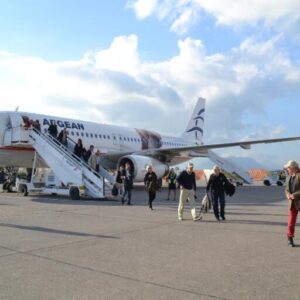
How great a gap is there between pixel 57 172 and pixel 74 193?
153cm

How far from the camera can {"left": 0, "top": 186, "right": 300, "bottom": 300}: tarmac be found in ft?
17.0

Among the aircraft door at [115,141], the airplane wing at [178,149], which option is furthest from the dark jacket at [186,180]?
the aircraft door at [115,141]

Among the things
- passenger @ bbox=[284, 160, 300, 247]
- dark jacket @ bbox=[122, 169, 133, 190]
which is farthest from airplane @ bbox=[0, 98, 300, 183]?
passenger @ bbox=[284, 160, 300, 247]

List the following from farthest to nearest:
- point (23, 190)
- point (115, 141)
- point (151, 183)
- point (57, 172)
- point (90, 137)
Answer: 1. point (115, 141)
2. point (90, 137)
3. point (23, 190)
4. point (57, 172)
5. point (151, 183)

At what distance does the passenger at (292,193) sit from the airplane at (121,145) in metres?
15.0

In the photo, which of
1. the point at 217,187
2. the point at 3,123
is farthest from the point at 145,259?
the point at 3,123

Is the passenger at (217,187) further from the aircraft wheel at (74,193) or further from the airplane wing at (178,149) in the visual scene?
the airplane wing at (178,149)

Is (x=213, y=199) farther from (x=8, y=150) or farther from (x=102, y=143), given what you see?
(x=102, y=143)

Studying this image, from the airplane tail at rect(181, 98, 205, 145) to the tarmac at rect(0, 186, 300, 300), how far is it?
96.3ft

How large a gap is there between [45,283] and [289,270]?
3.28 meters

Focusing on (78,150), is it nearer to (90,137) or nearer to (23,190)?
(23,190)

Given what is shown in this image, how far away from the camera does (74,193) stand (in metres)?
18.4

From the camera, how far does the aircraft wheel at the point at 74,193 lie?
18281 mm

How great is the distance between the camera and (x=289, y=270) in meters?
6.19
